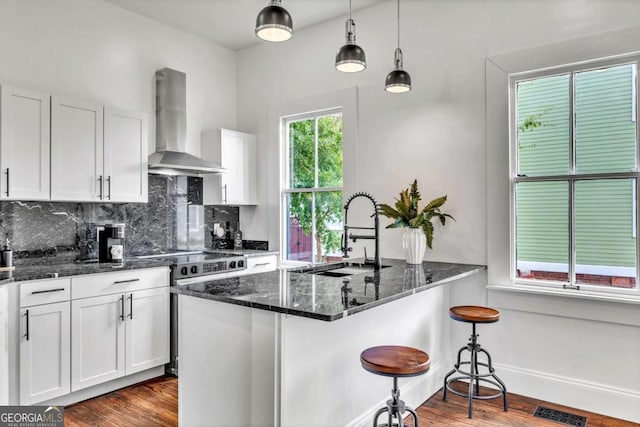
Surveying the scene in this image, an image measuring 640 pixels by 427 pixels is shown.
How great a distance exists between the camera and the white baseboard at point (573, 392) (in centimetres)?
279

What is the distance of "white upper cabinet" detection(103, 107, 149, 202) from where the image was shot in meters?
3.48

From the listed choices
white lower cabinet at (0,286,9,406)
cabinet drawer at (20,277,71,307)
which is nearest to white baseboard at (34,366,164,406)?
white lower cabinet at (0,286,9,406)

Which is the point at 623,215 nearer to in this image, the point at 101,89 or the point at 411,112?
the point at 411,112

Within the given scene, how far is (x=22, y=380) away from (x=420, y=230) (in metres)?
2.91

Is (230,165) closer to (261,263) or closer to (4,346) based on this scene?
(261,263)

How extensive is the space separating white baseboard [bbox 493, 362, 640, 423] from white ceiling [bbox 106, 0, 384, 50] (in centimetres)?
336

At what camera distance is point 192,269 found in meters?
3.66

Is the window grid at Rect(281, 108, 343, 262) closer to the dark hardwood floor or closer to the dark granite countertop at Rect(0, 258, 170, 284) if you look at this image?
the dark granite countertop at Rect(0, 258, 170, 284)

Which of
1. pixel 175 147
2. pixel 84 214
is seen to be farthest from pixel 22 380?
pixel 175 147

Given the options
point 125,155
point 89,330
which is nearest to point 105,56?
point 125,155

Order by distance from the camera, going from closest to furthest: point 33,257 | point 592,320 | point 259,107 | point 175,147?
1. point 592,320
2. point 33,257
3. point 175,147
4. point 259,107

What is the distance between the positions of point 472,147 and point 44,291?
3.28 meters

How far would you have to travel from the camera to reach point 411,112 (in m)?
3.69

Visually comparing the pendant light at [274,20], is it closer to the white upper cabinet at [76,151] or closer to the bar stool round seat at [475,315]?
the white upper cabinet at [76,151]
